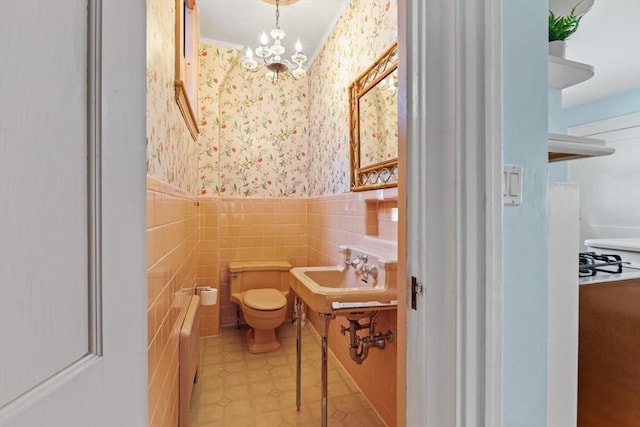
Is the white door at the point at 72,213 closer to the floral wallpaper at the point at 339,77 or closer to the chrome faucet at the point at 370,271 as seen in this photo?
the chrome faucet at the point at 370,271

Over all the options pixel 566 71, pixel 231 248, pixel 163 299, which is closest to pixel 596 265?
pixel 566 71

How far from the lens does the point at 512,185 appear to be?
777 millimetres

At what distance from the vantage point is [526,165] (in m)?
0.80

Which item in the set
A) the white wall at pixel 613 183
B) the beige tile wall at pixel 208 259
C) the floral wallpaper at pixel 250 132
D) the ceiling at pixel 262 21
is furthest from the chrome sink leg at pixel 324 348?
the white wall at pixel 613 183

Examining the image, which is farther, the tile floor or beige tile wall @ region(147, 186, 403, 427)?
the tile floor

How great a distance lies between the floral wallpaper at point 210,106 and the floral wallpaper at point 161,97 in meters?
1.52

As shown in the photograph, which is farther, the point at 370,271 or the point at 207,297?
the point at 207,297

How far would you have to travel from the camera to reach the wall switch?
77 cm

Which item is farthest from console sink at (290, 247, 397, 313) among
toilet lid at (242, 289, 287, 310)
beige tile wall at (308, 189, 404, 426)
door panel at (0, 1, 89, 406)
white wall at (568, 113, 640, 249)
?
white wall at (568, 113, 640, 249)

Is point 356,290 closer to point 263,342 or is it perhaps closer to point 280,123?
point 263,342

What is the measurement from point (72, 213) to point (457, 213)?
0.68 metres

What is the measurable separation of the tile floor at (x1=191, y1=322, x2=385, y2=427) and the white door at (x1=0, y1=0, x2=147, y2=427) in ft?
4.68

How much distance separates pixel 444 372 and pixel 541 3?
0.98 m

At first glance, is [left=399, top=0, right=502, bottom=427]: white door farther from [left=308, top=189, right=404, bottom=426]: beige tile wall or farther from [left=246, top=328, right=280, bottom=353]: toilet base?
[left=246, top=328, right=280, bottom=353]: toilet base
